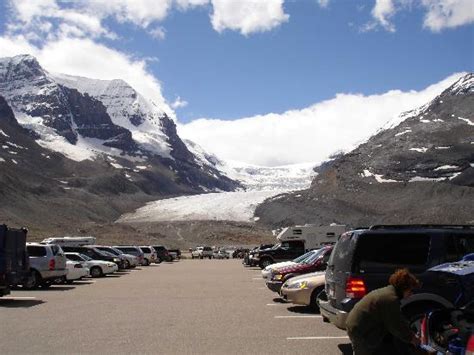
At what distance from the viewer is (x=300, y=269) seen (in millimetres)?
18609

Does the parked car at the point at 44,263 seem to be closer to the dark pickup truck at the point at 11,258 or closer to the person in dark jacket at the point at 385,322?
the dark pickup truck at the point at 11,258

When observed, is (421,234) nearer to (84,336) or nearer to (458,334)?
(458,334)

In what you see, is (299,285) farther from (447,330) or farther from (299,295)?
(447,330)

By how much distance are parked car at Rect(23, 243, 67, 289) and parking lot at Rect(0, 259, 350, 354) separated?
190cm

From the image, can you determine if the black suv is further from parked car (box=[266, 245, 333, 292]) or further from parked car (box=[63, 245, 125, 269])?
parked car (box=[63, 245, 125, 269])

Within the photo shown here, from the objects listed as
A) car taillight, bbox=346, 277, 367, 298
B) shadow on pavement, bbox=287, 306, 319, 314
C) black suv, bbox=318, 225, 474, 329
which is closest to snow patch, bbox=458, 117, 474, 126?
shadow on pavement, bbox=287, 306, 319, 314

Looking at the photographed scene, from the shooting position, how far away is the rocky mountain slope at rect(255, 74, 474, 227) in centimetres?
12056

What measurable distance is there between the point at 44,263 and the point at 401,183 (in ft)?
428

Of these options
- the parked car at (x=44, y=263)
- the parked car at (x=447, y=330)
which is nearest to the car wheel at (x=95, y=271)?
the parked car at (x=44, y=263)

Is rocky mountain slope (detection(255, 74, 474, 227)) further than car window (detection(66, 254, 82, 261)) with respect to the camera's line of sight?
Yes

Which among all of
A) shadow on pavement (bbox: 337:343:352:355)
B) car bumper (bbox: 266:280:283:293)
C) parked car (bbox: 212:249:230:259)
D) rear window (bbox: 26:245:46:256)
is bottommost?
shadow on pavement (bbox: 337:343:352:355)

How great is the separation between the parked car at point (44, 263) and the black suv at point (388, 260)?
1525 centimetres

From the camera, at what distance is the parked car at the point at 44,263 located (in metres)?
23.2

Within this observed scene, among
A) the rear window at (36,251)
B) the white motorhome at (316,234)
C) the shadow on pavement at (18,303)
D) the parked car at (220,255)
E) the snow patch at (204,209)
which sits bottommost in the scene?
the shadow on pavement at (18,303)
